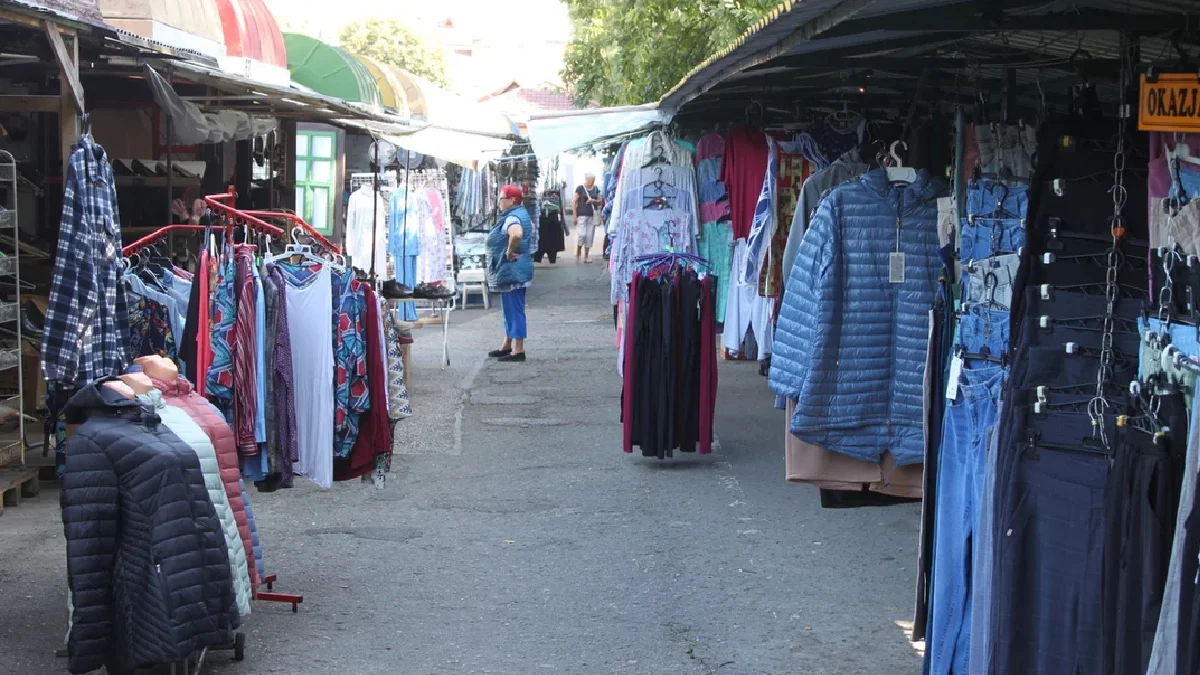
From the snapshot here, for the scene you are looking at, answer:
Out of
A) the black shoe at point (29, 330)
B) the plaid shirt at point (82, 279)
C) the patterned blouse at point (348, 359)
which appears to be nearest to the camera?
the plaid shirt at point (82, 279)

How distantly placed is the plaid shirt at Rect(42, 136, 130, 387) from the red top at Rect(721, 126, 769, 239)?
5207 millimetres

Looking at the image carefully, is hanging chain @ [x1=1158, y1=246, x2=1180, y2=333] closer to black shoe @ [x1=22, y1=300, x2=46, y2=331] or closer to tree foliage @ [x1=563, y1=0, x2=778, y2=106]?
black shoe @ [x1=22, y1=300, x2=46, y2=331]

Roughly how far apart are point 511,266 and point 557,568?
8.53 meters

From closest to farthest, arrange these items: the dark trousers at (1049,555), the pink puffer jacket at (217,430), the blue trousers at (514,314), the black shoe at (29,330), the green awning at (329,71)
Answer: the dark trousers at (1049,555) → the pink puffer jacket at (217,430) → the black shoe at (29,330) → the blue trousers at (514,314) → the green awning at (329,71)

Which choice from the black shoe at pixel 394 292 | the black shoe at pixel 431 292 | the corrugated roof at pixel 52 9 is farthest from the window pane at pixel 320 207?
the corrugated roof at pixel 52 9

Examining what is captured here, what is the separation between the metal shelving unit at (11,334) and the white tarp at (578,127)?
397 centimetres

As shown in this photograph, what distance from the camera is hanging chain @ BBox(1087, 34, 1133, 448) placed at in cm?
410

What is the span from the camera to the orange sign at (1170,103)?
12.4 feet

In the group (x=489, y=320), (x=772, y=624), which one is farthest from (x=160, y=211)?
(x=489, y=320)

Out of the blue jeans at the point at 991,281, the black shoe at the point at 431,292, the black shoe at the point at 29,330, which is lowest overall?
the black shoe at the point at 29,330

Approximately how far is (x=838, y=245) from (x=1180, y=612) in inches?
114

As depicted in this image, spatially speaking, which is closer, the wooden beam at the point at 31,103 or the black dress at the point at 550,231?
the wooden beam at the point at 31,103

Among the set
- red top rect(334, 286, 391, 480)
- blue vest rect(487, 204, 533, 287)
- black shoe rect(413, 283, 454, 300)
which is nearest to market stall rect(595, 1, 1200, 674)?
red top rect(334, 286, 391, 480)

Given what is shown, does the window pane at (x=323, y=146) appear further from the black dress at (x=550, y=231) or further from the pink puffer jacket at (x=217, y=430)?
the black dress at (x=550, y=231)
